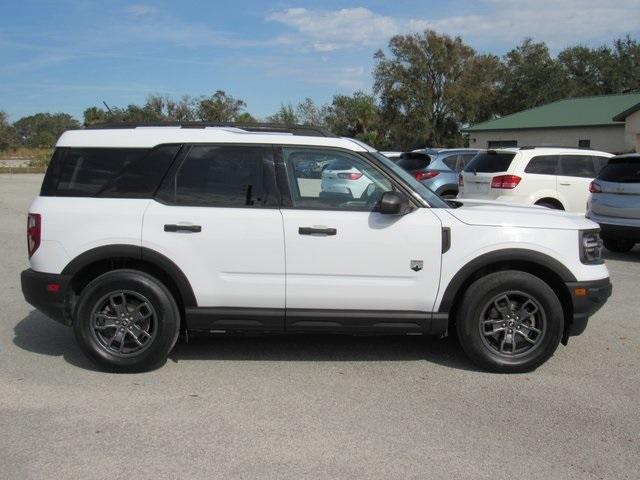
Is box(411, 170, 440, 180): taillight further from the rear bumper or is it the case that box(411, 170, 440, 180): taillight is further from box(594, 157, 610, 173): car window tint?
the rear bumper

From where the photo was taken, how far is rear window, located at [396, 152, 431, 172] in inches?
581

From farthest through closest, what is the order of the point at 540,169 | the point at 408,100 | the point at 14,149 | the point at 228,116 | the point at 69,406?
the point at 14,149 < the point at 228,116 < the point at 408,100 < the point at 540,169 < the point at 69,406

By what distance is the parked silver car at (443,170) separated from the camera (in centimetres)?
1436

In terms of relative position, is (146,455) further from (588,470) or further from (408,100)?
(408,100)

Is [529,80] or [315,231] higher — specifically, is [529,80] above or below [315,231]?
above

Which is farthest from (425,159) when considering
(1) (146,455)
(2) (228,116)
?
(2) (228,116)

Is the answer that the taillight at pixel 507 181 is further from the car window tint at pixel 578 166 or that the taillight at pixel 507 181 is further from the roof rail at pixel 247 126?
the roof rail at pixel 247 126

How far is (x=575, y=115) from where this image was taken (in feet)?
119

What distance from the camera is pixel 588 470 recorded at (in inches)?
139

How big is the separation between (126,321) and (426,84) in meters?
51.8

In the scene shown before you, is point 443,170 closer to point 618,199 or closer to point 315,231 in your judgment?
point 618,199

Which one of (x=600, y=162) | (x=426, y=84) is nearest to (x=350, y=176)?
Result: (x=600, y=162)

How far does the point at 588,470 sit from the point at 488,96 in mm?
53699

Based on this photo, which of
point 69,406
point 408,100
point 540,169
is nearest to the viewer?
point 69,406
